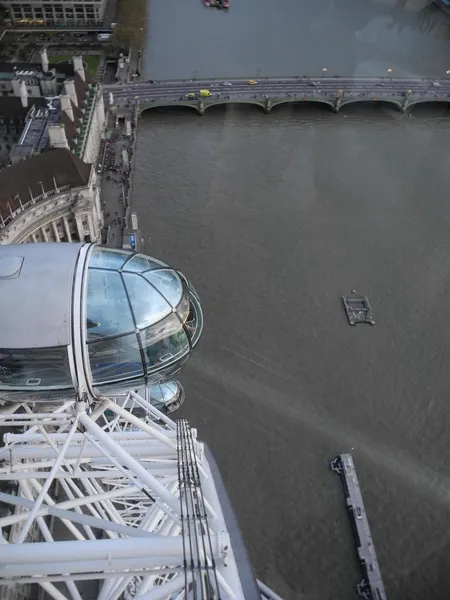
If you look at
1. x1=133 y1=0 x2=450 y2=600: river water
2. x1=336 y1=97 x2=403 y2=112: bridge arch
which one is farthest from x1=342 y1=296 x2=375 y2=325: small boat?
x1=336 y1=97 x2=403 y2=112: bridge arch

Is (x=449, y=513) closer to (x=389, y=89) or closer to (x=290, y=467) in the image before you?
(x=290, y=467)

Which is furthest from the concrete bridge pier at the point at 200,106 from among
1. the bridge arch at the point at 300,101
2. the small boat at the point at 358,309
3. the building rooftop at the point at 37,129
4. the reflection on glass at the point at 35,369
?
the reflection on glass at the point at 35,369

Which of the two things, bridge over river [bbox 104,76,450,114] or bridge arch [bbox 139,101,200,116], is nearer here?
bridge arch [bbox 139,101,200,116]

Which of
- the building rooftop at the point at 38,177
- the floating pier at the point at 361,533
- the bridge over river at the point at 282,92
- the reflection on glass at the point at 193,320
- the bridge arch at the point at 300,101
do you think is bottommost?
the floating pier at the point at 361,533

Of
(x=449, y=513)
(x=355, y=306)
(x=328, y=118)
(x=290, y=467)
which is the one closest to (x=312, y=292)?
(x=355, y=306)

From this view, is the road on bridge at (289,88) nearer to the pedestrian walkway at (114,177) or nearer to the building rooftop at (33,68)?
the pedestrian walkway at (114,177)

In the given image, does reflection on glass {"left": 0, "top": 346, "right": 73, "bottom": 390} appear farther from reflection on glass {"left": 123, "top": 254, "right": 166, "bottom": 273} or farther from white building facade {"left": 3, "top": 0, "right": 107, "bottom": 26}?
white building facade {"left": 3, "top": 0, "right": 107, "bottom": 26}
